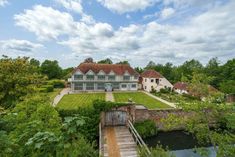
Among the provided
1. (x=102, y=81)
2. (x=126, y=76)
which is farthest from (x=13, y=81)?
(x=126, y=76)

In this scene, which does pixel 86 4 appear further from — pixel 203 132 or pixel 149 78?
pixel 149 78

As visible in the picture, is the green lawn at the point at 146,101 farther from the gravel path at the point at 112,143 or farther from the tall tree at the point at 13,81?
the tall tree at the point at 13,81

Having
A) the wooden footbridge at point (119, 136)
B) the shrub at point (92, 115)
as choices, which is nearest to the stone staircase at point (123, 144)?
the wooden footbridge at point (119, 136)

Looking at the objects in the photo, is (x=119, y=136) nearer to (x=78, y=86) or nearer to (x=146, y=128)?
(x=146, y=128)

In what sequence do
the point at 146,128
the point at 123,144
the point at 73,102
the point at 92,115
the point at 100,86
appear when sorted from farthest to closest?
the point at 100,86, the point at 73,102, the point at 146,128, the point at 92,115, the point at 123,144

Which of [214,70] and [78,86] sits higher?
[214,70]

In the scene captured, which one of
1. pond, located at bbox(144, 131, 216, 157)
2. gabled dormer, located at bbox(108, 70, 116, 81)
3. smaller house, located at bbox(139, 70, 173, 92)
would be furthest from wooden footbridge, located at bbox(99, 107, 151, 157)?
smaller house, located at bbox(139, 70, 173, 92)
